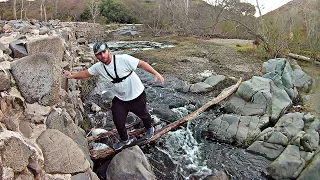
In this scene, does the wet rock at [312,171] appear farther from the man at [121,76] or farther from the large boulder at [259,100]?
the man at [121,76]

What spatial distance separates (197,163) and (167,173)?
0.87 m

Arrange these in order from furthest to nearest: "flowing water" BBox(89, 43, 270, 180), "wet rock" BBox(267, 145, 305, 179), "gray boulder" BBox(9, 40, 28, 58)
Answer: "flowing water" BBox(89, 43, 270, 180)
"wet rock" BBox(267, 145, 305, 179)
"gray boulder" BBox(9, 40, 28, 58)

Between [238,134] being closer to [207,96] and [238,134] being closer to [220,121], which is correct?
[220,121]

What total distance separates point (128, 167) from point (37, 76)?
222 centimetres

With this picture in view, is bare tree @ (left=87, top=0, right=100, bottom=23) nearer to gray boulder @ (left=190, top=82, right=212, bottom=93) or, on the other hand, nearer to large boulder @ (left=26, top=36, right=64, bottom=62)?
gray boulder @ (left=190, top=82, right=212, bottom=93)

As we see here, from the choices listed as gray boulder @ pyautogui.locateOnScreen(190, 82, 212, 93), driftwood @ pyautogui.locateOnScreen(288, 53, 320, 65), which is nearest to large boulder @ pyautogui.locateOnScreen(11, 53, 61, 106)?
gray boulder @ pyautogui.locateOnScreen(190, 82, 212, 93)

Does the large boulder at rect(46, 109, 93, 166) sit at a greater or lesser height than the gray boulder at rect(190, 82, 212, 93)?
greater

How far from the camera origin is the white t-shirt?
4.48 metres

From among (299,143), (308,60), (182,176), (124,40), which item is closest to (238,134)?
(299,143)

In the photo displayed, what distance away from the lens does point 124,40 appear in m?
24.5

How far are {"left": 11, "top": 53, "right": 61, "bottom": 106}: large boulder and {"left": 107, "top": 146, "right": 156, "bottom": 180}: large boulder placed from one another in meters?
1.74

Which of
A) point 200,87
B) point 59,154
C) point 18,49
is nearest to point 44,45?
point 18,49

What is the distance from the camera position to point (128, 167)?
512cm

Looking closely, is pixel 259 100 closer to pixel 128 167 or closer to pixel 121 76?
pixel 128 167
